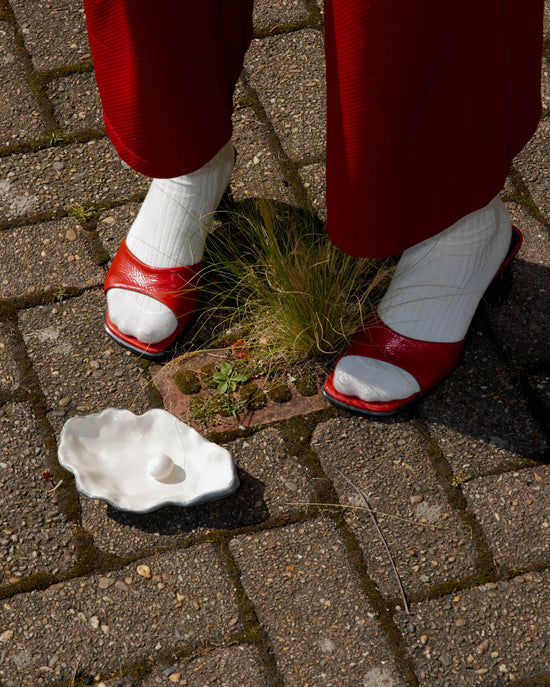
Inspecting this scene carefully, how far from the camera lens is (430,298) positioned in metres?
2.00

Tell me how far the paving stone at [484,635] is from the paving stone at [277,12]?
2273mm

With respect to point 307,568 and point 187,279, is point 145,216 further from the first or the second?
point 307,568

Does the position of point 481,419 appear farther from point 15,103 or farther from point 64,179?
point 15,103

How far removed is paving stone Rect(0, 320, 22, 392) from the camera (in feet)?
7.06

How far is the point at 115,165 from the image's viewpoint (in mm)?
2652

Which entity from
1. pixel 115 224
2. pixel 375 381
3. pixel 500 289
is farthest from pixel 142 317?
pixel 500 289

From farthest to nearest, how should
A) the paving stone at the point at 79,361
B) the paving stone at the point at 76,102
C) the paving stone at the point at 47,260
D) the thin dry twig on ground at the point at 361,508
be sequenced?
the paving stone at the point at 76,102 < the paving stone at the point at 47,260 < the paving stone at the point at 79,361 < the thin dry twig on ground at the point at 361,508

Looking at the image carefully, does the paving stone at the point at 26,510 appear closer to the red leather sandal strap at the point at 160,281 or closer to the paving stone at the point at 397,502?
the red leather sandal strap at the point at 160,281

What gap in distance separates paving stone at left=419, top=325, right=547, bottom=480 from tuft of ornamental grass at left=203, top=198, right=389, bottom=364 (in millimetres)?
305

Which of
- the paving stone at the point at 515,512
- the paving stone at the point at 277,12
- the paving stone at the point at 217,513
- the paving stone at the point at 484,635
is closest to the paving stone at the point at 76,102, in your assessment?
the paving stone at the point at 277,12

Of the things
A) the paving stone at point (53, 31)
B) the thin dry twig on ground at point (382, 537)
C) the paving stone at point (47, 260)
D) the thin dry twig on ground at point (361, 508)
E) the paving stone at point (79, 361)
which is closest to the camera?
the thin dry twig on ground at point (382, 537)

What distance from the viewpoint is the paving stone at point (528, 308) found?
84.0 inches

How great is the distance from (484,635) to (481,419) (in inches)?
21.8

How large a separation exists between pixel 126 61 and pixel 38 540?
1131mm
